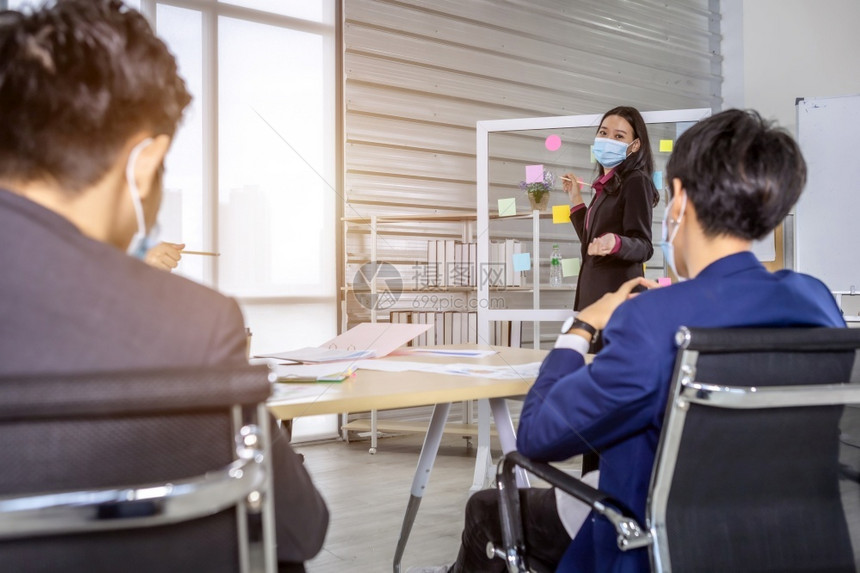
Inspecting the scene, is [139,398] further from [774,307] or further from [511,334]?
[511,334]

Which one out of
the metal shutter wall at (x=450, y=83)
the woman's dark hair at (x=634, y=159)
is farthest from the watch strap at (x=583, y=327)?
the metal shutter wall at (x=450, y=83)

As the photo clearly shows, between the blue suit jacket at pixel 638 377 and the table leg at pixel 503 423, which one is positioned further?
the table leg at pixel 503 423

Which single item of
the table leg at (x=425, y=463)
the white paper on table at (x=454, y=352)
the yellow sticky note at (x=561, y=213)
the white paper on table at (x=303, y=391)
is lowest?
the table leg at (x=425, y=463)

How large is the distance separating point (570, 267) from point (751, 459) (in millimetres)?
2839

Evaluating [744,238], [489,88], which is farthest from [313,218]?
[744,238]

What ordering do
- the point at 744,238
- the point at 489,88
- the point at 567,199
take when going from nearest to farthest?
the point at 744,238 → the point at 567,199 → the point at 489,88

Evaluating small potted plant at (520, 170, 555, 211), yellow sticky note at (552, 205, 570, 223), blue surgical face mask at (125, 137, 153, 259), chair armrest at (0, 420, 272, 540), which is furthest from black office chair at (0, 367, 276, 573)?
small potted plant at (520, 170, 555, 211)

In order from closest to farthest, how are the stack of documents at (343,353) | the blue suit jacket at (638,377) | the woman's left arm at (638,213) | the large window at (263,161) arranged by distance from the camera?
1. the blue suit jacket at (638,377)
2. the stack of documents at (343,353)
3. the woman's left arm at (638,213)
4. the large window at (263,161)

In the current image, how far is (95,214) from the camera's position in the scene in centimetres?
68

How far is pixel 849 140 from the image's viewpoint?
3355 millimetres

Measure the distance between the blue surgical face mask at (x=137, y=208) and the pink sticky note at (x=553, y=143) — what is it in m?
3.31

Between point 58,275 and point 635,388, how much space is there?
0.68 meters

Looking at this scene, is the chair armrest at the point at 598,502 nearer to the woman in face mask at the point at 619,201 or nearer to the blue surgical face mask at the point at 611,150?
the woman in face mask at the point at 619,201

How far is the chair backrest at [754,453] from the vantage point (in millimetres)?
792
